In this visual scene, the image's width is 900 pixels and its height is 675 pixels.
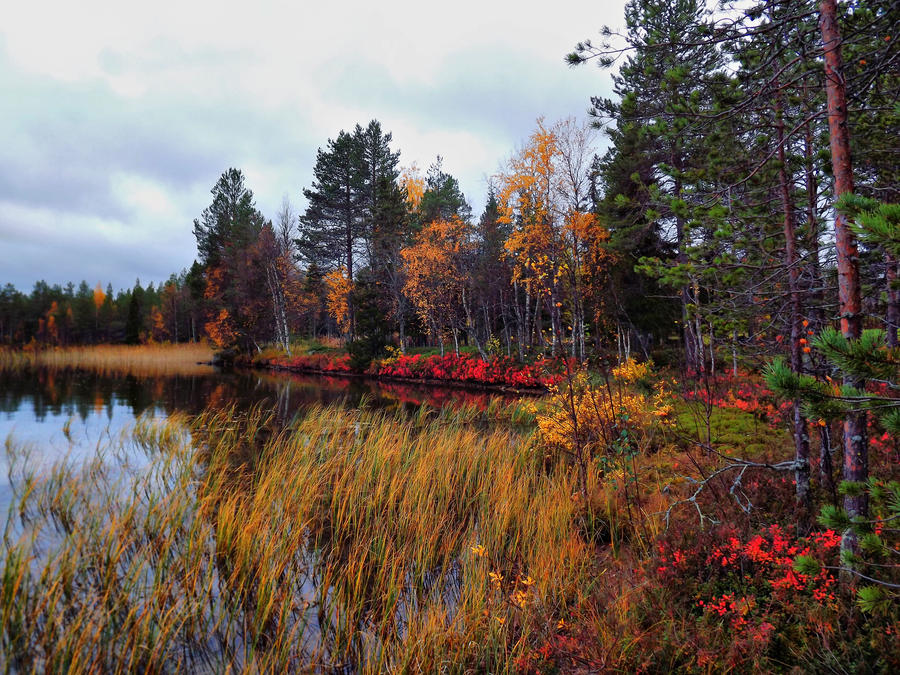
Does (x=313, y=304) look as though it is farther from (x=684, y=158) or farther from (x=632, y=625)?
(x=632, y=625)

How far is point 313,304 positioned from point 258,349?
18.3 feet

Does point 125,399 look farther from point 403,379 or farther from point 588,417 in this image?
point 588,417

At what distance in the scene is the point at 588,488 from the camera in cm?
575

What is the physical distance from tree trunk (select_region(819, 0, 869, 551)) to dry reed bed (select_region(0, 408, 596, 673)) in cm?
203

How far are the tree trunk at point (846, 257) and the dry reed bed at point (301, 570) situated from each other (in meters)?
2.03

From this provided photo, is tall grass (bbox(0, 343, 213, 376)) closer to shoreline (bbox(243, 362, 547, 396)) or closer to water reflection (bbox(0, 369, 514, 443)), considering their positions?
shoreline (bbox(243, 362, 547, 396))

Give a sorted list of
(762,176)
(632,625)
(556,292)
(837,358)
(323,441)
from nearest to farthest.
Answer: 1. (837,358)
2. (632,625)
3. (762,176)
4. (323,441)
5. (556,292)

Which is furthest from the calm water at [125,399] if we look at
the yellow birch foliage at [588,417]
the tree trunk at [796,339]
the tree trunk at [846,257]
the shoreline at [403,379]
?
the tree trunk at [796,339]

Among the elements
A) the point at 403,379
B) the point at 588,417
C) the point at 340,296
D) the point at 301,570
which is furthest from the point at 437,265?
→ the point at 301,570

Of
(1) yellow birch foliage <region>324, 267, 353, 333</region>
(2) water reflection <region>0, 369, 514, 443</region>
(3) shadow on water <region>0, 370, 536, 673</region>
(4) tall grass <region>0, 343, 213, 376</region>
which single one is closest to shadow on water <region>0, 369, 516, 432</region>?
(2) water reflection <region>0, 369, 514, 443</region>

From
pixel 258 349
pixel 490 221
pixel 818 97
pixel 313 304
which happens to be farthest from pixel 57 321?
pixel 818 97

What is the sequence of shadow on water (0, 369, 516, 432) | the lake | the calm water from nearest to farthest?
the lake < the calm water < shadow on water (0, 369, 516, 432)

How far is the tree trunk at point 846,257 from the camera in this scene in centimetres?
296

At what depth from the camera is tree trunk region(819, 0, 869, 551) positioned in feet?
9.71
